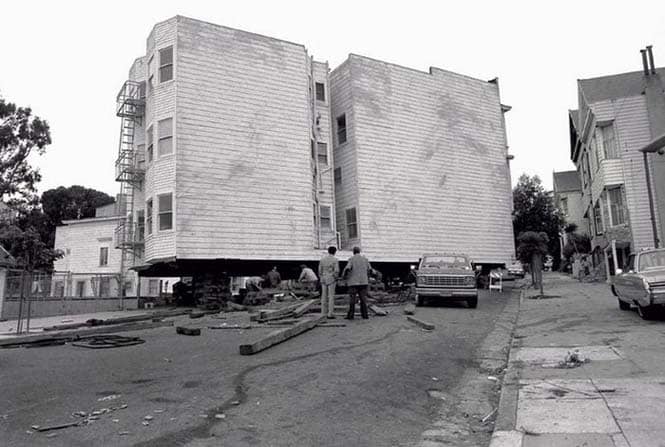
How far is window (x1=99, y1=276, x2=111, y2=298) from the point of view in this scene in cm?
2675

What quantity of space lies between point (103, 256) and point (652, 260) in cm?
3793

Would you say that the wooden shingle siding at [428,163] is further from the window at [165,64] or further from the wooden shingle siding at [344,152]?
the window at [165,64]

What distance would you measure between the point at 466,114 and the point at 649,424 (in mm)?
27707

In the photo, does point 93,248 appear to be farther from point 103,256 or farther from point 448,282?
point 448,282

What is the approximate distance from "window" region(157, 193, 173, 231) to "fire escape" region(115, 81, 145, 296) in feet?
11.1

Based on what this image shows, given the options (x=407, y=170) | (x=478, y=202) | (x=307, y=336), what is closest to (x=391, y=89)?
(x=407, y=170)

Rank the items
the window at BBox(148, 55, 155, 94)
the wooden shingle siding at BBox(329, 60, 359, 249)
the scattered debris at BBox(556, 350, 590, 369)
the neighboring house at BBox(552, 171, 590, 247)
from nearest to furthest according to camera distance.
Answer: the scattered debris at BBox(556, 350, 590, 369) → the window at BBox(148, 55, 155, 94) → the wooden shingle siding at BBox(329, 60, 359, 249) → the neighboring house at BBox(552, 171, 590, 247)

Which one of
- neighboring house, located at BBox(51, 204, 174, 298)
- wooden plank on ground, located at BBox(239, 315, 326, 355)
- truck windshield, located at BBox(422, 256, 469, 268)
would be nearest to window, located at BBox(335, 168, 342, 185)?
truck windshield, located at BBox(422, 256, 469, 268)

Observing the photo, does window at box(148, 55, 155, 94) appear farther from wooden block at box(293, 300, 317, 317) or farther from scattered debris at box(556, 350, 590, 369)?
scattered debris at box(556, 350, 590, 369)

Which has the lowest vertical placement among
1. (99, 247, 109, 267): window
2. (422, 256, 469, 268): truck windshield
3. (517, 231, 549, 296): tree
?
(422, 256, 469, 268): truck windshield

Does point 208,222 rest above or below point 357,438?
above

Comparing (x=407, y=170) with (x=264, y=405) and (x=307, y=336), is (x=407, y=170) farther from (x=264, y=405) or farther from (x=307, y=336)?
(x=264, y=405)

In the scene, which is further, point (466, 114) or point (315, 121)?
point (466, 114)

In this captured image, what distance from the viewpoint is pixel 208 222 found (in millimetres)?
22156
